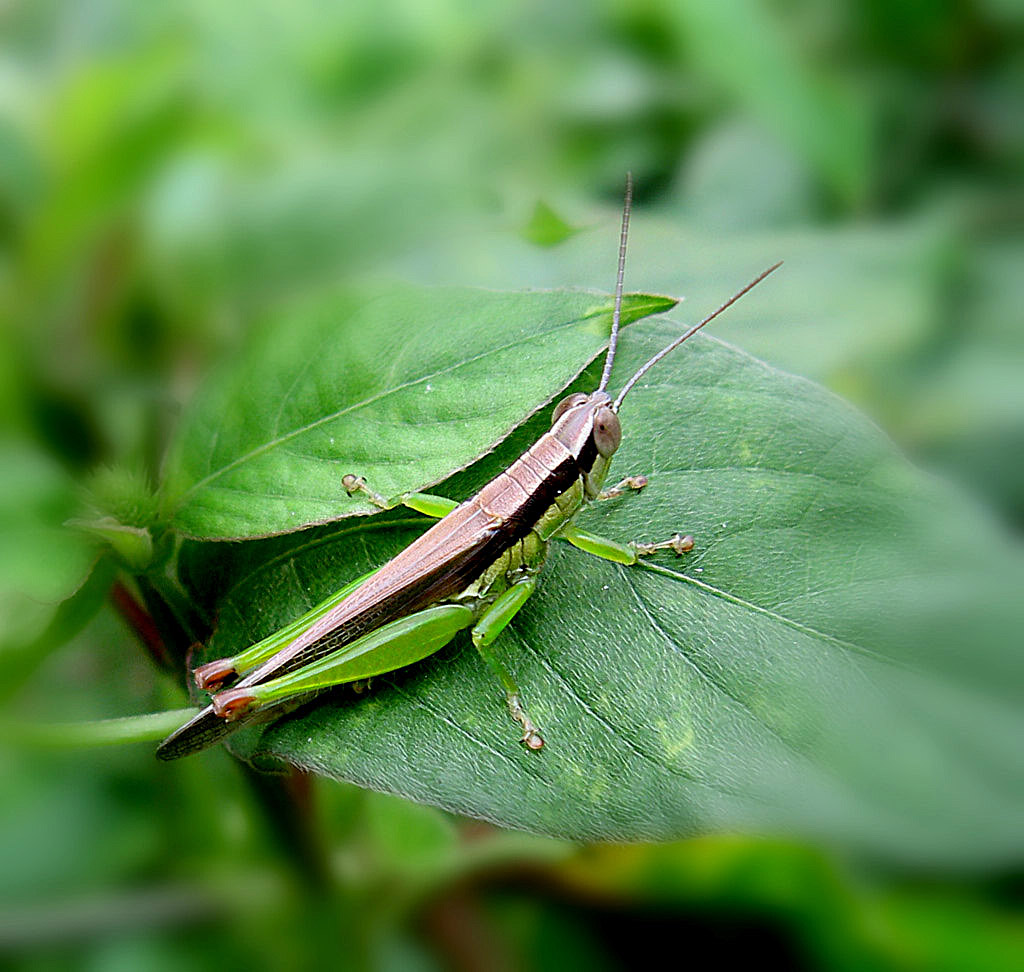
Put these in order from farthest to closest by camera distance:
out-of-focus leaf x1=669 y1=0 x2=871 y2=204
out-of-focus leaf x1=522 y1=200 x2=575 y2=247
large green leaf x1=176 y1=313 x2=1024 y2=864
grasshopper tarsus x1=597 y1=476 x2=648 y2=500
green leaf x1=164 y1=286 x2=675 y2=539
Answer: out-of-focus leaf x1=669 y1=0 x2=871 y2=204 → out-of-focus leaf x1=522 y1=200 x2=575 y2=247 → grasshopper tarsus x1=597 y1=476 x2=648 y2=500 → green leaf x1=164 y1=286 x2=675 y2=539 → large green leaf x1=176 y1=313 x2=1024 y2=864

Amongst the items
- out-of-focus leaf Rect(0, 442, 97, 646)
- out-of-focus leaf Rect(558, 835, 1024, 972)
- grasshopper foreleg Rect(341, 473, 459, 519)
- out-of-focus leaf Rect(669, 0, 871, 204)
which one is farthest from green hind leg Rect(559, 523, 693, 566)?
out-of-focus leaf Rect(669, 0, 871, 204)

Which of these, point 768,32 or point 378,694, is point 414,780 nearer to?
point 378,694

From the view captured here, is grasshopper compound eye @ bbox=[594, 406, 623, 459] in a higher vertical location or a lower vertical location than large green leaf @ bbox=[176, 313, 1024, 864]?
higher

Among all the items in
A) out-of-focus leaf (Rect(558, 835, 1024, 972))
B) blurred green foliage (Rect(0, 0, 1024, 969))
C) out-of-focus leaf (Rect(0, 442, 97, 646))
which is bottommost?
out-of-focus leaf (Rect(558, 835, 1024, 972))

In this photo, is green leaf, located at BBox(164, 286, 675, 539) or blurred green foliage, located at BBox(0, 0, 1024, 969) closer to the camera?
green leaf, located at BBox(164, 286, 675, 539)

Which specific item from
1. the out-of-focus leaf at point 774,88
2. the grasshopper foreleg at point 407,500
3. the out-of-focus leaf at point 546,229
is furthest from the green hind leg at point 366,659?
the out-of-focus leaf at point 774,88

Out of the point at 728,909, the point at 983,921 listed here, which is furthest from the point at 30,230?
the point at 983,921

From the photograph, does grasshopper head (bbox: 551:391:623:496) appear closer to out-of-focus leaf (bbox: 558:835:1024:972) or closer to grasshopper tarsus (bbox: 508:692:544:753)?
grasshopper tarsus (bbox: 508:692:544:753)
